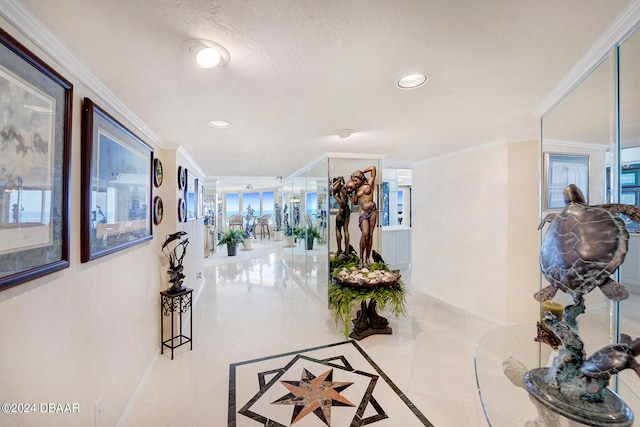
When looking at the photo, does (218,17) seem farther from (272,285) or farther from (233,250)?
(233,250)

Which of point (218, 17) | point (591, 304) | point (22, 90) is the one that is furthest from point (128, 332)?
point (591, 304)

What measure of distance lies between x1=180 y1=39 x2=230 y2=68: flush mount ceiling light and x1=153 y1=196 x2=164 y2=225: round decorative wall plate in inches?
67.6

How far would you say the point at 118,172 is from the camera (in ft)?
5.63

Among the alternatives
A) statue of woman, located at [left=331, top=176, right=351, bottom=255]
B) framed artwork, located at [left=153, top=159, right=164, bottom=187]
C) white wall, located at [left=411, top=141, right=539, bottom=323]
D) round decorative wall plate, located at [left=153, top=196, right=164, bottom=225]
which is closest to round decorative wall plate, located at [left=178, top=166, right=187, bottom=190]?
framed artwork, located at [left=153, top=159, right=164, bottom=187]

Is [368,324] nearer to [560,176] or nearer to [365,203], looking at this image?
[365,203]

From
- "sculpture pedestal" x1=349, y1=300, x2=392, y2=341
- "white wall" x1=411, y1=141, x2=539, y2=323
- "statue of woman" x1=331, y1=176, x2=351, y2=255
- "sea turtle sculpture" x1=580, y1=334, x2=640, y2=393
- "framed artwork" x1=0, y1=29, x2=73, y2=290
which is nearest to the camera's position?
"sea turtle sculpture" x1=580, y1=334, x2=640, y2=393

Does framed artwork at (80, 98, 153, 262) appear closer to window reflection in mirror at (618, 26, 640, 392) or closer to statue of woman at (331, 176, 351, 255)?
statue of woman at (331, 176, 351, 255)

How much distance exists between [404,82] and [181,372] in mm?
3070

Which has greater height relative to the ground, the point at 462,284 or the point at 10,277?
the point at 10,277

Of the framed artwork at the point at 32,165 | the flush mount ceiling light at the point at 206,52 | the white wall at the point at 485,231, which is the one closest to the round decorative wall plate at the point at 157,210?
the framed artwork at the point at 32,165

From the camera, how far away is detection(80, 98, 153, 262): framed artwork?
4.46 feet

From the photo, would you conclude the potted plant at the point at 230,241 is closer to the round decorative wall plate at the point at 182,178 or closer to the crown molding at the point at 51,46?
the round decorative wall plate at the point at 182,178

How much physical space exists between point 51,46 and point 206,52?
671mm

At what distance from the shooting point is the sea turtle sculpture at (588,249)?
2.58ft
